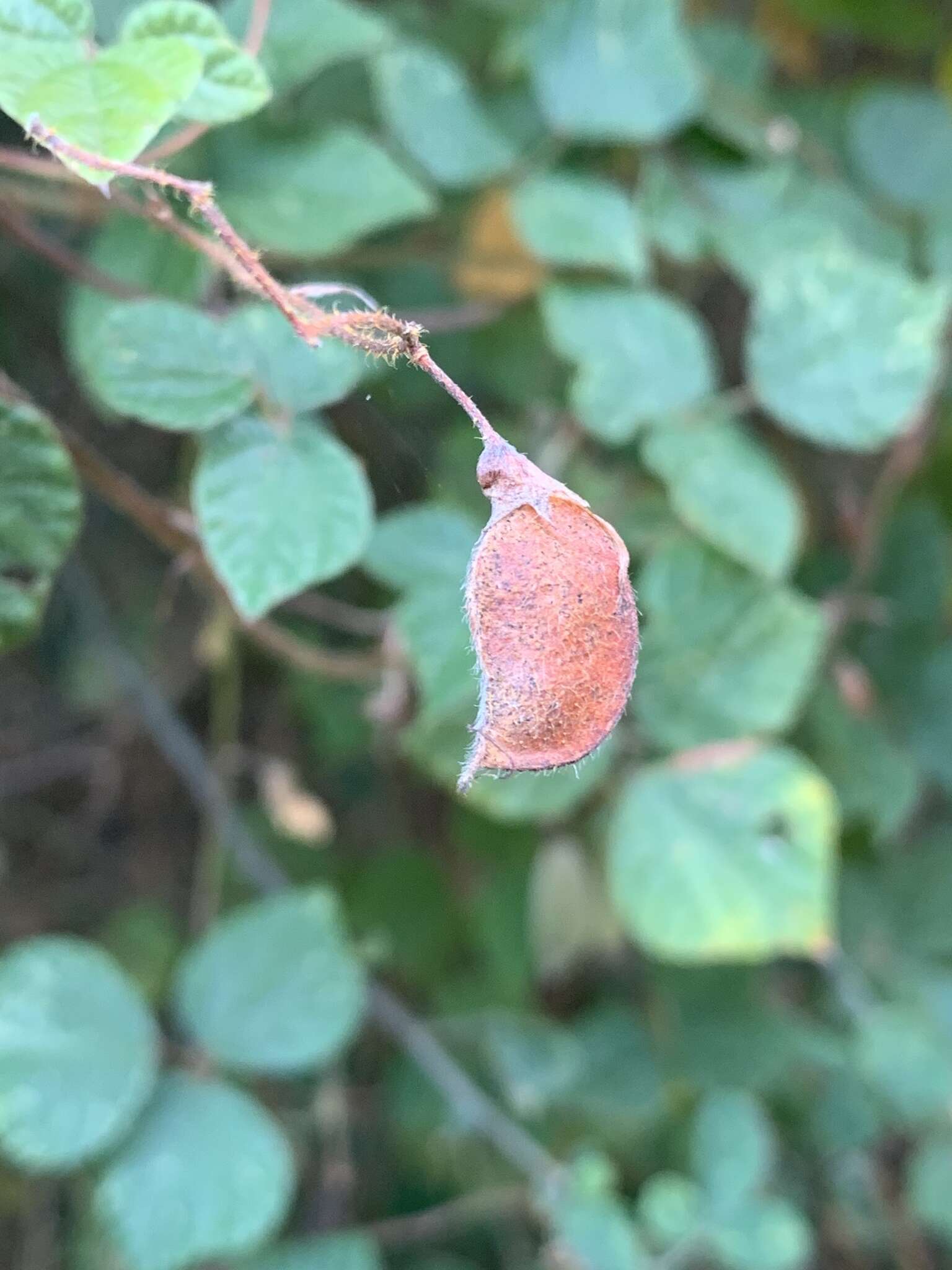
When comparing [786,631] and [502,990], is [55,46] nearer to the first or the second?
[786,631]

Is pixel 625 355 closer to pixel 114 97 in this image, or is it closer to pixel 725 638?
pixel 725 638

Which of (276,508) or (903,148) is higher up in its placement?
(903,148)

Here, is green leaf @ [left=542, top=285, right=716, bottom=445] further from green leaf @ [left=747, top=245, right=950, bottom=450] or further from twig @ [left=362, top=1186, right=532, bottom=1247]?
twig @ [left=362, top=1186, right=532, bottom=1247]

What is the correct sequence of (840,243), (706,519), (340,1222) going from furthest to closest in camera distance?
(340,1222), (840,243), (706,519)

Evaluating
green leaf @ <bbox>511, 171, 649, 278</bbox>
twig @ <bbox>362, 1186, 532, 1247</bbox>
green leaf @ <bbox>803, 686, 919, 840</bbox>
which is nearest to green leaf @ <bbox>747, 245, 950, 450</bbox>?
green leaf @ <bbox>511, 171, 649, 278</bbox>

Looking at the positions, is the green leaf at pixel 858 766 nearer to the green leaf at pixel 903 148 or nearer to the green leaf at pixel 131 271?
the green leaf at pixel 903 148

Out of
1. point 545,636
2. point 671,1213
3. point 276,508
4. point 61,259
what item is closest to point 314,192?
point 61,259

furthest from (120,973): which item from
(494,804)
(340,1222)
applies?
(340,1222)

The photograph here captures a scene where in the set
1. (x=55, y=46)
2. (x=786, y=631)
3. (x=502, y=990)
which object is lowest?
(x=502, y=990)
